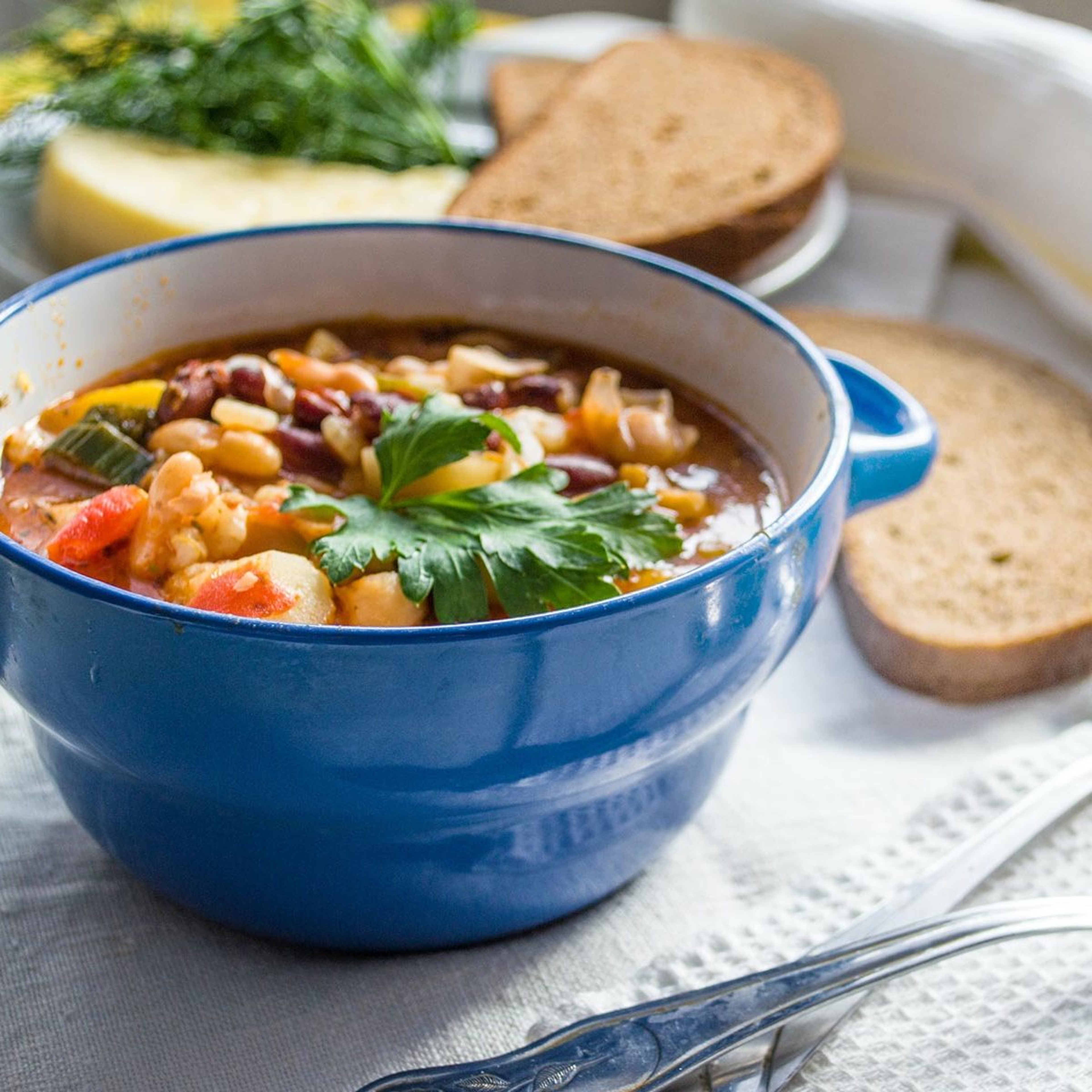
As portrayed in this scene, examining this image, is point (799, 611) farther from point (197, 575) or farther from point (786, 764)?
point (197, 575)

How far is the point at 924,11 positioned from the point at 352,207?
5.23ft

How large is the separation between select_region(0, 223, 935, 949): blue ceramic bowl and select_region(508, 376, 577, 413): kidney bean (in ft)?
0.61

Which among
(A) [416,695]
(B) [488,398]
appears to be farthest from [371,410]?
(A) [416,695]

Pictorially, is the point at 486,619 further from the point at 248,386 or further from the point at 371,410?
the point at 248,386

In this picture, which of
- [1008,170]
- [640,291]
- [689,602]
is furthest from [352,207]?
[689,602]

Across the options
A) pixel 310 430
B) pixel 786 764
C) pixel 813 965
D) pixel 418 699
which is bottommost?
pixel 786 764

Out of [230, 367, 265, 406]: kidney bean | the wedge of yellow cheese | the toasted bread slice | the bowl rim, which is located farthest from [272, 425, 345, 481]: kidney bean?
the toasted bread slice

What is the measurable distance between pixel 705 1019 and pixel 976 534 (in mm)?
1289

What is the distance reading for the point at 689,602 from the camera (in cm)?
126

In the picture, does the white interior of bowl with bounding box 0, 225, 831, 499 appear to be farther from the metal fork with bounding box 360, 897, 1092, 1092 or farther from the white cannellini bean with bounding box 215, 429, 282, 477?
the metal fork with bounding box 360, 897, 1092, 1092

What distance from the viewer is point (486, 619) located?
141cm

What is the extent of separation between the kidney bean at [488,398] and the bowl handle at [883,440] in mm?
435

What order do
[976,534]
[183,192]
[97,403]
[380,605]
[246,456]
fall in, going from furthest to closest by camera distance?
[183,192] → [976,534] → [97,403] → [246,456] → [380,605]

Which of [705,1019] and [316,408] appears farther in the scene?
[316,408]
